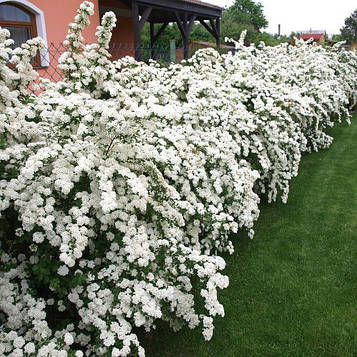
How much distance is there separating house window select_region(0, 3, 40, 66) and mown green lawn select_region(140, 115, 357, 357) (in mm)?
5843

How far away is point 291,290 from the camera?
135 inches

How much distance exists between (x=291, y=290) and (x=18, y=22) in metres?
7.12

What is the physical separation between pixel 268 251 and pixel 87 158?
7.84 feet

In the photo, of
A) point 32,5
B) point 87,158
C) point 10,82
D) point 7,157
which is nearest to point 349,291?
point 87,158

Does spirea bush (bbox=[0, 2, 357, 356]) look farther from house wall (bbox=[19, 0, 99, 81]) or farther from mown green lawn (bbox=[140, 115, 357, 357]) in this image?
house wall (bbox=[19, 0, 99, 81])

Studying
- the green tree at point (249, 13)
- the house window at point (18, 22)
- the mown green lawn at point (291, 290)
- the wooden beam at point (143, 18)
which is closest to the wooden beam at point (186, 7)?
the wooden beam at point (143, 18)

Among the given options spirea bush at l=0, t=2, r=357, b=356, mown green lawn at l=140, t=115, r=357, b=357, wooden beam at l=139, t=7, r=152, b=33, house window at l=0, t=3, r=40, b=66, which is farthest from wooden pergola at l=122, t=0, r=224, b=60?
spirea bush at l=0, t=2, r=357, b=356

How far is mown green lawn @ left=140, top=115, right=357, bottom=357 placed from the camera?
9.36ft

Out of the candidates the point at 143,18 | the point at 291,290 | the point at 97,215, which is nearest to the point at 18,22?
the point at 143,18

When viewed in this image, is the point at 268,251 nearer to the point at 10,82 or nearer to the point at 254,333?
the point at 254,333

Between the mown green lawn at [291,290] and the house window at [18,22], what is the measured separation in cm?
584

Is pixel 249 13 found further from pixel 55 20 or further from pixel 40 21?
pixel 40 21

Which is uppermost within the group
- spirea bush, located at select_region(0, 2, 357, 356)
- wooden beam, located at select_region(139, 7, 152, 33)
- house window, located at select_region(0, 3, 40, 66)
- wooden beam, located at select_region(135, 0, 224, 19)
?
wooden beam, located at select_region(135, 0, 224, 19)

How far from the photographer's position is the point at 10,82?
3014 millimetres
